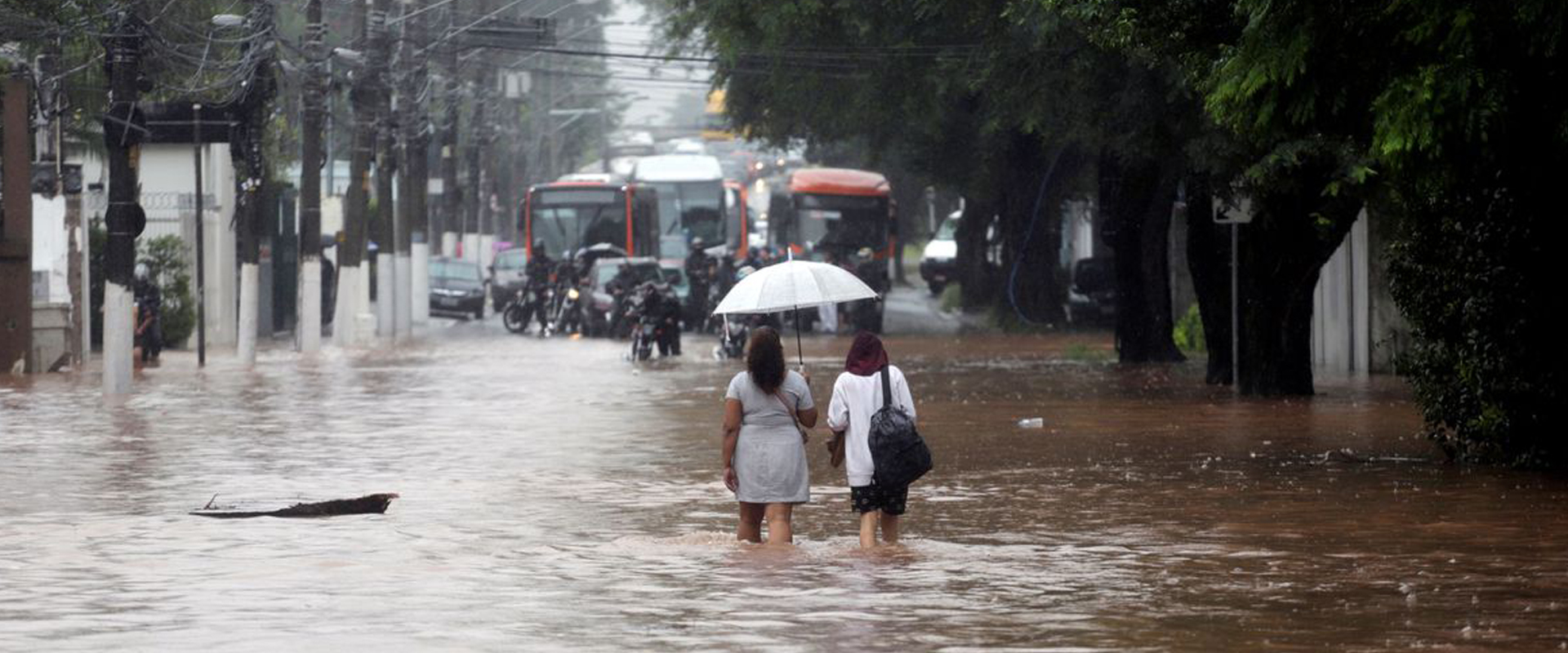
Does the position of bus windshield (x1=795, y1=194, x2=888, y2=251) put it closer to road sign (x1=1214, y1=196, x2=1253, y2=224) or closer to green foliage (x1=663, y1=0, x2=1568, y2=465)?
green foliage (x1=663, y1=0, x2=1568, y2=465)

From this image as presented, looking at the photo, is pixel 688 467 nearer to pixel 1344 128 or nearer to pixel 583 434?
pixel 583 434

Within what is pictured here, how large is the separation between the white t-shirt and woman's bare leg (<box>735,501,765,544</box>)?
538 mm

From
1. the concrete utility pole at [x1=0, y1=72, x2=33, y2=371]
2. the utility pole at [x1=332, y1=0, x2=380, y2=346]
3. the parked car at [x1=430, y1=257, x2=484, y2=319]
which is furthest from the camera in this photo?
the parked car at [x1=430, y1=257, x2=484, y2=319]

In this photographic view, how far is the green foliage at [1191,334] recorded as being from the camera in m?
40.8

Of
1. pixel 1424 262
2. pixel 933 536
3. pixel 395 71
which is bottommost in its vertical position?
pixel 933 536

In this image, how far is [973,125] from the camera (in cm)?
5028

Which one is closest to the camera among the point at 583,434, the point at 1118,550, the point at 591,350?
the point at 1118,550

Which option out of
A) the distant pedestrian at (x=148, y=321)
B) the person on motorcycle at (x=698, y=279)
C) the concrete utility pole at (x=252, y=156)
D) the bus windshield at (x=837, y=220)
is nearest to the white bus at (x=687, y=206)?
the bus windshield at (x=837, y=220)

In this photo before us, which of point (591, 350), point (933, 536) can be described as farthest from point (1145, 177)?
point (933, 536)

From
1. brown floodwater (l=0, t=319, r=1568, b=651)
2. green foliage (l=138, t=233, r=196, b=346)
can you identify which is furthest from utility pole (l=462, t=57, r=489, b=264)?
brown floodwater (l=0, t=319, r=1568, b=651)

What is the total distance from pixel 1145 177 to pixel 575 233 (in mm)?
27158

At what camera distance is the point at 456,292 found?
209 feet

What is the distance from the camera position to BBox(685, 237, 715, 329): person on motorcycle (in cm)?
5053

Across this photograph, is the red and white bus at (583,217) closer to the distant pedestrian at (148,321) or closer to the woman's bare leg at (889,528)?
the distant pedestrian at (148,321)
